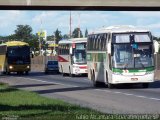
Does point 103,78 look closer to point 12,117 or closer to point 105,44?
point 105,44

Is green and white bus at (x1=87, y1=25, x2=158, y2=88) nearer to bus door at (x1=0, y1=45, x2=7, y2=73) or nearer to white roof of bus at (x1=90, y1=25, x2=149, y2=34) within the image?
white roof of bus at (x1=90, y1=25, x2=149, y2=34)

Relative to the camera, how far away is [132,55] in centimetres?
3275

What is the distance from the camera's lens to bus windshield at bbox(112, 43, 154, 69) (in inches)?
1288

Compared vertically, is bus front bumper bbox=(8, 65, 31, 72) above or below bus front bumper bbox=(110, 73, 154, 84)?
below

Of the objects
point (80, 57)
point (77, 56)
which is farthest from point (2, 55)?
point (80, 57)

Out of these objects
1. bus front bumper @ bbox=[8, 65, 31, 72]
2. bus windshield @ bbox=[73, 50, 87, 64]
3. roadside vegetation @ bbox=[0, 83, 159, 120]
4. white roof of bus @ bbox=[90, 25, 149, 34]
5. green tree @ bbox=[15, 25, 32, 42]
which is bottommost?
bus front bumper @ bbox=[8, 65, 31, 72]

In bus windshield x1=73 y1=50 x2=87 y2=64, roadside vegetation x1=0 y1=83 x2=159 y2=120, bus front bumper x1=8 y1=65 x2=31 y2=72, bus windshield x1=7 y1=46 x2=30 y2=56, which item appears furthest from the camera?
bus front bumper x1=8 y1=65 x2=31 y2=72

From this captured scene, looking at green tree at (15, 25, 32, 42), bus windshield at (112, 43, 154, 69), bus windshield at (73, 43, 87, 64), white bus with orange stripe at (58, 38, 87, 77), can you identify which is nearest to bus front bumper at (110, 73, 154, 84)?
bus windshield at (112, 43, 154, 69)

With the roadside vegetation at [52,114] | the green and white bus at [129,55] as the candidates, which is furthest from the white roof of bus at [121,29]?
the roadside vegetation at [52,114]

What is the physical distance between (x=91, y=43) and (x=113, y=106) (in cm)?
1647
